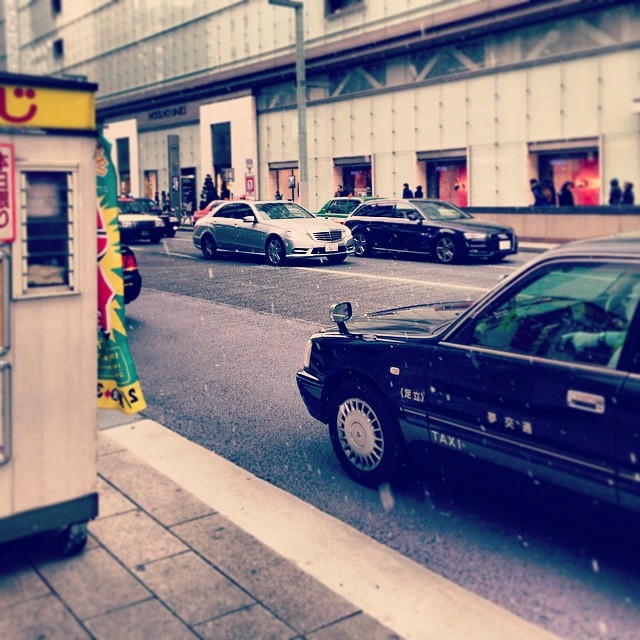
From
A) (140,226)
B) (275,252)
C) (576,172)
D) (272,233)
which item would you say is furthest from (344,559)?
(576,172)

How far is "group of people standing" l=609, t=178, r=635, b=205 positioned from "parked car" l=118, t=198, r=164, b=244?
13986 millimetres

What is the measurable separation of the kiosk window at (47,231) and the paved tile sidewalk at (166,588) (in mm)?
1317

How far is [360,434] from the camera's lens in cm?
521

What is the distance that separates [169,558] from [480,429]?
1627 mm

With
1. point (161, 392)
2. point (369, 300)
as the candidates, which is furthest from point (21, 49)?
point (161, 392)

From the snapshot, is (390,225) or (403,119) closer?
(390,225)

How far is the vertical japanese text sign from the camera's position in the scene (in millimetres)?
3566

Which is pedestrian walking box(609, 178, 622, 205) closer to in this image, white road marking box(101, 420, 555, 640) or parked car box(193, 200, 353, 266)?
parked car box(193, 200, 353, 266)

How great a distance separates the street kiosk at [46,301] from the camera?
3.62 meters

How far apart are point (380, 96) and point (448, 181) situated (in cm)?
502

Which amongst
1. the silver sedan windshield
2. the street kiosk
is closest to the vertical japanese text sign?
the street kiosk

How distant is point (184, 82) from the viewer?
161ft

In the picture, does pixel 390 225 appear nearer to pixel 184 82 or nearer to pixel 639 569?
pixel 639 569

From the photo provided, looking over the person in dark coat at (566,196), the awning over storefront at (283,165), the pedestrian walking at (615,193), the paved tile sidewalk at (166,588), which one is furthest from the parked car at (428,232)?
the awning over storefront at (283,165)
